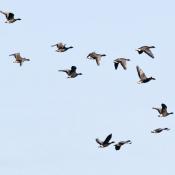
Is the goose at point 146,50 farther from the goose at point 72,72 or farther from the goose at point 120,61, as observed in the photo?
the goose at point 72,72

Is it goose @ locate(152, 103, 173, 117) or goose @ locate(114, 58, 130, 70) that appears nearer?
goose @ locate(152, 103, 173, 117)

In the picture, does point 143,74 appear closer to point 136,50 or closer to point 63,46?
point 136,50

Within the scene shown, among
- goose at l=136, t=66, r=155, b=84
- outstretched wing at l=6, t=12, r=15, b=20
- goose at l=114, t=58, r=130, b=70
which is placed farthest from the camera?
goose at l=114, t=58, r=130, b=70

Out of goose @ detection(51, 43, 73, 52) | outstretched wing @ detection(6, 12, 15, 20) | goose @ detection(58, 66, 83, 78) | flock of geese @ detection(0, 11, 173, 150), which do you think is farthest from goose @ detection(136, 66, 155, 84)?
outstretched wing @ detection(6, 12, 15, 20)

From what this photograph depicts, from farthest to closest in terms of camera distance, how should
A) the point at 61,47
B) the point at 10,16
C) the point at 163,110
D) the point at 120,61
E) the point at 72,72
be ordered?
the point at 61,47 → the point at 120,61 → the point at 72,72 → the point at 163,110 → the point at 10,16

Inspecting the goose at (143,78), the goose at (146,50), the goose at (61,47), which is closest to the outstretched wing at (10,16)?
the goose at (61,47)

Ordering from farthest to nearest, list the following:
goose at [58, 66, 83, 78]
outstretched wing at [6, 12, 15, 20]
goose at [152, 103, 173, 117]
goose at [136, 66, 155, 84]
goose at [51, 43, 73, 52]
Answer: goose at [51, 43, 73, 52] → goose at [58, 66, 83, 78] → goose at [136, 66, 155, 84] → goose at [152, 103, 173, 117] → outstretched wing at [6, 12, 15, 20]

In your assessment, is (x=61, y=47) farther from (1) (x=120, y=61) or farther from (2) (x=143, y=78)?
(2) (x=143, y=78)

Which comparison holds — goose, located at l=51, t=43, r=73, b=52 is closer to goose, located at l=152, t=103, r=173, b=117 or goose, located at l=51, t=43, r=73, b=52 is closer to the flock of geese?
the flock of geese

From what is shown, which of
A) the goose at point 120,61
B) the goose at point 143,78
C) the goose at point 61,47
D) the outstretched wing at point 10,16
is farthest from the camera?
the goose at point 61,47

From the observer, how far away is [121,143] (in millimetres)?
88938

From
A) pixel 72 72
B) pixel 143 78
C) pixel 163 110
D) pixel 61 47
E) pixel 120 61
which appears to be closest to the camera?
pixel 163 110

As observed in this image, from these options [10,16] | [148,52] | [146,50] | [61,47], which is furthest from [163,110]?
[10,16]

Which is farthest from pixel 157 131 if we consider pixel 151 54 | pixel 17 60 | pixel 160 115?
pixel 17 60
